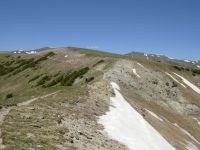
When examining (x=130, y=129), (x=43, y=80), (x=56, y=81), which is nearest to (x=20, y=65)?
(x=43, y=80)

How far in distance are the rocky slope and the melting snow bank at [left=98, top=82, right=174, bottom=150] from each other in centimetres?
17

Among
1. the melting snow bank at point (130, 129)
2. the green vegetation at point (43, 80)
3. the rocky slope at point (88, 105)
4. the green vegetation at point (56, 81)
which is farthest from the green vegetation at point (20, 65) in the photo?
the melting snow bank at point (130, 129)

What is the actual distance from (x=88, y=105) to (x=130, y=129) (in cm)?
529

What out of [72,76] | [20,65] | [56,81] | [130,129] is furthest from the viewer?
[20,65]

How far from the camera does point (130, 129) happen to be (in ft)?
111

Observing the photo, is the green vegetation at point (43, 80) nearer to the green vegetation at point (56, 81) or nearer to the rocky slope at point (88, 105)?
the rocky slope at point (88, 105)

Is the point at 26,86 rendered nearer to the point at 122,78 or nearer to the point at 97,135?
the point at 122,78

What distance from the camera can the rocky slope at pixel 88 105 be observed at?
2383 cm

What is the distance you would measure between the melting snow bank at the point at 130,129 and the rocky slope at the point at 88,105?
0.55 ft

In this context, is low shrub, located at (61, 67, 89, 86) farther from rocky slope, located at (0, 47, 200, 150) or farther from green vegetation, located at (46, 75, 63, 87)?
green vegetation, located at (46, 75, 63, 87)

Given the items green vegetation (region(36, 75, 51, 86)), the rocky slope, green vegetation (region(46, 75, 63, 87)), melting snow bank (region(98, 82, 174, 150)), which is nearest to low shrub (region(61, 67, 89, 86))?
the rocky slope

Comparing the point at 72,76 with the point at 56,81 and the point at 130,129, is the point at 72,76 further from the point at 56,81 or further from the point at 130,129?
the point at 130,129

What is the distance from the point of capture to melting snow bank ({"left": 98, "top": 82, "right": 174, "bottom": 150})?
29.6 meters

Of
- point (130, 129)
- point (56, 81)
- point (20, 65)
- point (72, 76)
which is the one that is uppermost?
point (72, 76)
